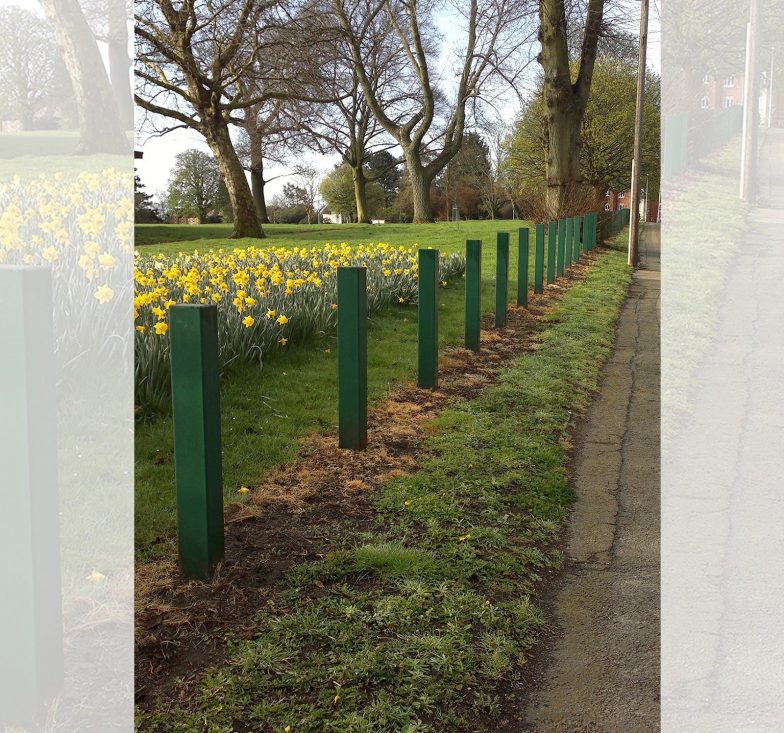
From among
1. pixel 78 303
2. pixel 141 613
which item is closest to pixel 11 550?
pixel 141 613

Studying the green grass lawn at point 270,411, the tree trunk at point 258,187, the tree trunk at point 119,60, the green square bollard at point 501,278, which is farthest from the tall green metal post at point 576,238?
the tree trunk at point 258,187

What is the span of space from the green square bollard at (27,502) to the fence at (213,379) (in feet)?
2.40

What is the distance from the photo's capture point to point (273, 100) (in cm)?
2281

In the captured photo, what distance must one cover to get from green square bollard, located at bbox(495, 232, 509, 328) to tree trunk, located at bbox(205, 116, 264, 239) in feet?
45.7

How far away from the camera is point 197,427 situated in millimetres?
2906

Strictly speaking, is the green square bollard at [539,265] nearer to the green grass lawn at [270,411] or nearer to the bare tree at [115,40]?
the green grass lawn at [270,411]

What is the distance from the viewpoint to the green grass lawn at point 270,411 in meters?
3.80

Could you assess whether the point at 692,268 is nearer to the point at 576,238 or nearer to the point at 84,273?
the point at 576,238

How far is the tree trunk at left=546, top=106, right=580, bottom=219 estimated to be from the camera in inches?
787

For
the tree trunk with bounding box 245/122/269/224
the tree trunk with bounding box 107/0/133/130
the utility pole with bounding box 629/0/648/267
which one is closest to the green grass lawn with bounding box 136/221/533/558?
the utility pole with bounding box 629/0/648/267

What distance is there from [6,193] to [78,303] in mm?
5563

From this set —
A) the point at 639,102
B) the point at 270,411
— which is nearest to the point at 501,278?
the point at 270,411

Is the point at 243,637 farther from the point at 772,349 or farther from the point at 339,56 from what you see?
the point at 339,56

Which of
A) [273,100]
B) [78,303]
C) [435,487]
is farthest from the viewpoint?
[273,100]
